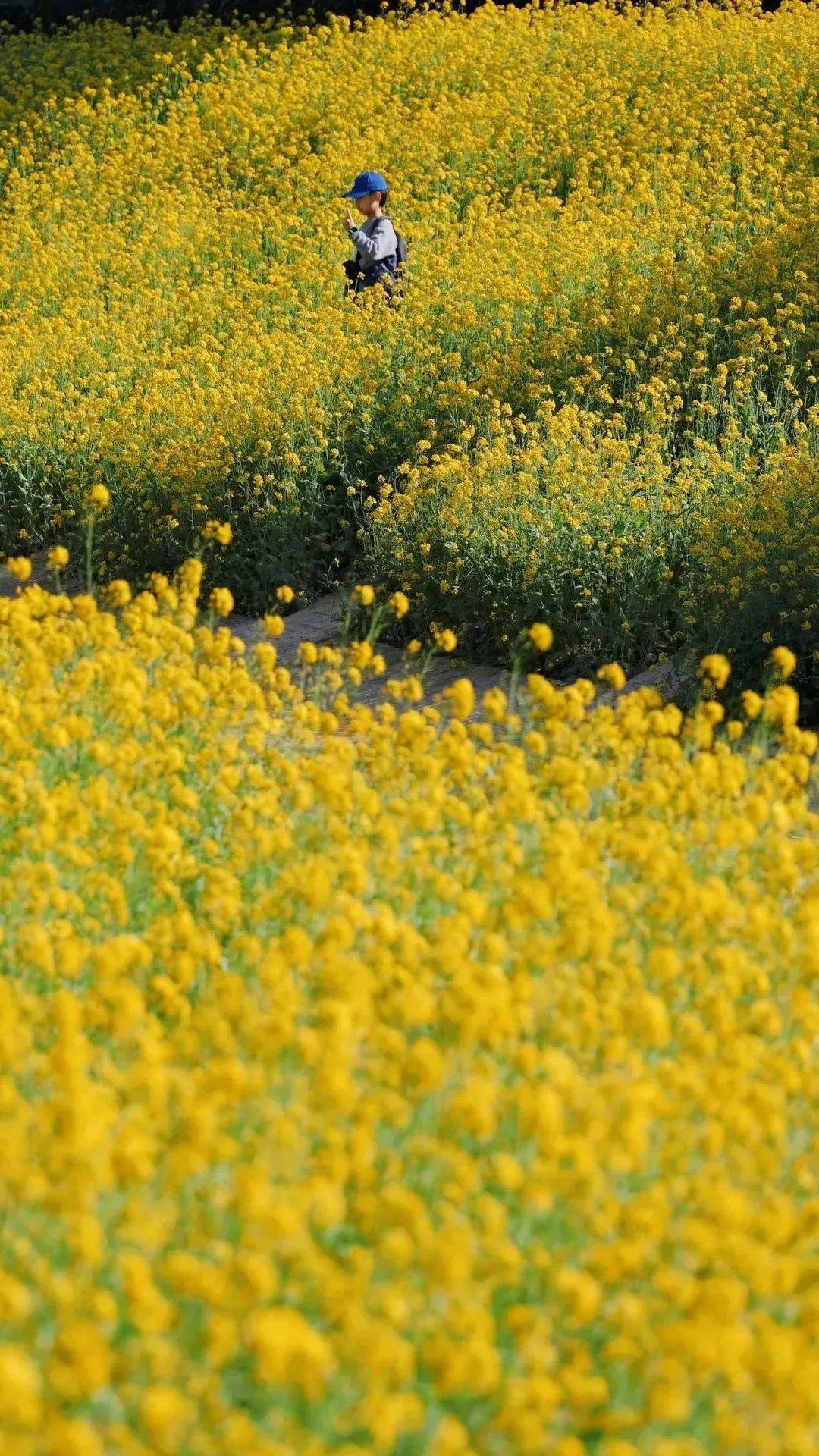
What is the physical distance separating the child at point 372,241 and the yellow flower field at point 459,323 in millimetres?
186

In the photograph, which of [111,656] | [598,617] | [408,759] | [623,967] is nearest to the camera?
[623,967]

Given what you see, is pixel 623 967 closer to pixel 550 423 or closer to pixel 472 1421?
pixel 472 1421

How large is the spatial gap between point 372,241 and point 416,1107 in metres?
8.45

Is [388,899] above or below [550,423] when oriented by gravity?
below

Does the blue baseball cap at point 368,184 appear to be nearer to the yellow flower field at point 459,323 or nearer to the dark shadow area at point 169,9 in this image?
the yellow flower field at point 459,323

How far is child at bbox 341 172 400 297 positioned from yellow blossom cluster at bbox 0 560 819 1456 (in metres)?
6.57

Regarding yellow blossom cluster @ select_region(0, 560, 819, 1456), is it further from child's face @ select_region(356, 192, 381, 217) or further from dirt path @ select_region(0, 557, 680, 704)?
child's face @ select_region(356, 192, 381, 217)

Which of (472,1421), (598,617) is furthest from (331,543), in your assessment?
(472,1421)

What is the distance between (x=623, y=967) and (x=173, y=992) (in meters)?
0.88

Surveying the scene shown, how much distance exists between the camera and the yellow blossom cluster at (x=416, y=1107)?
2391mm

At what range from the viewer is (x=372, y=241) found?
1088cm

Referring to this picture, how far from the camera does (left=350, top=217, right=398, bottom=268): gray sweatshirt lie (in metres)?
10.9

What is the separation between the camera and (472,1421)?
254 cm

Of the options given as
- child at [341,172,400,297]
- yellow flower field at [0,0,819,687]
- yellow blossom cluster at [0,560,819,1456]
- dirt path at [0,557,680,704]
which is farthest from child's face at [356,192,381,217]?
yellow blossom cluster at [0,560,819,1456]
